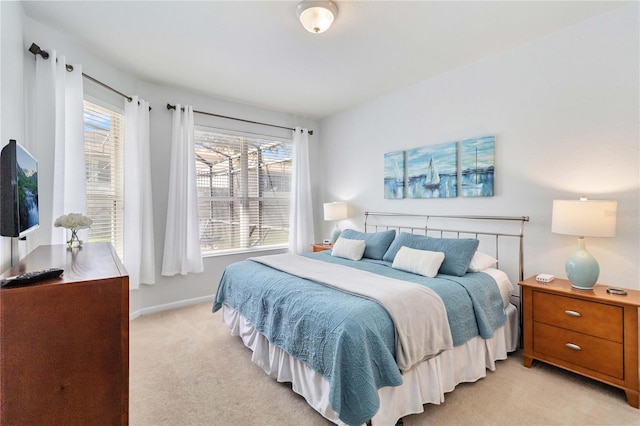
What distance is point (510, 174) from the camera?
9.19 feet

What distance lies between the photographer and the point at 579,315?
2.11 metres

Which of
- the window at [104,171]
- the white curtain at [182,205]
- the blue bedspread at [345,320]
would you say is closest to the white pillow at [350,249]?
the blue bedspread at [345,320]

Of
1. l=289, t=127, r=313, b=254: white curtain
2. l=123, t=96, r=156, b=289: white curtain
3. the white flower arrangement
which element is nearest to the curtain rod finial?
l=123, t=96, r=156, b=289: white curtain

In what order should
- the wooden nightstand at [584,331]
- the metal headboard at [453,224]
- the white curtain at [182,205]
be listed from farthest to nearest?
the white curtain at [182,205] < the metal headboard at [453,224] < the wooden nightstand at [584,331]

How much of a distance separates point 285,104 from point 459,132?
234 centimetres

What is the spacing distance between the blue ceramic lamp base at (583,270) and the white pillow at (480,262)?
1.83ft

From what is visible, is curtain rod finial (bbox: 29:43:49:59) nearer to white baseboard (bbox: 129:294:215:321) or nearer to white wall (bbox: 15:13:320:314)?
white wall (bbox: 15:13:320:314)

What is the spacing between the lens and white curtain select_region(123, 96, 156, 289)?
324cm

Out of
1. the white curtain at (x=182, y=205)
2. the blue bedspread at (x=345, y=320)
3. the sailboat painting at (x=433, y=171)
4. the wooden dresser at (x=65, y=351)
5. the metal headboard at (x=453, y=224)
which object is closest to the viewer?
the wooden dresser at (x=65, y=351)

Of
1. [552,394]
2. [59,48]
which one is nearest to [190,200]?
[59,48]

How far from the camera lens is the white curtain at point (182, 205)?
3639 millimetres

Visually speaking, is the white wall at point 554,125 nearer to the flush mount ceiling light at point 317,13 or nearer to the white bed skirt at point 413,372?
the white bed skirt at point 413,372

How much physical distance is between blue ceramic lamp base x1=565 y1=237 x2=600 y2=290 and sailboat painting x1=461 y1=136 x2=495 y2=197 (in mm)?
902

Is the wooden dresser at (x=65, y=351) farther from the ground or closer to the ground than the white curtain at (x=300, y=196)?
closer to the ground
